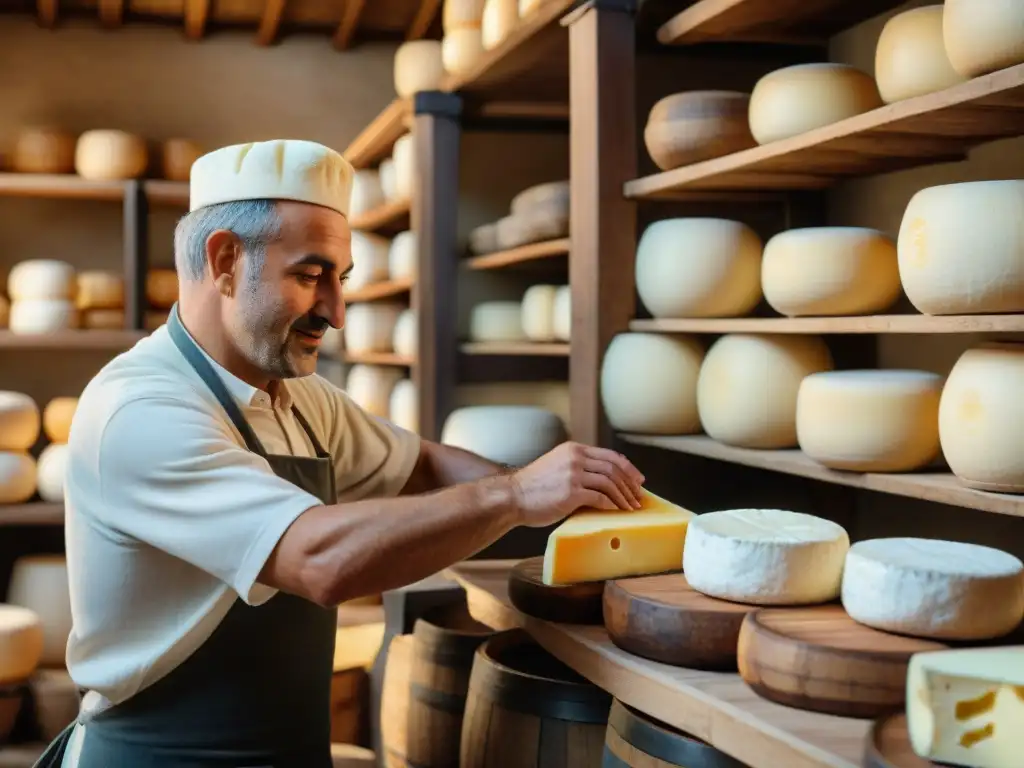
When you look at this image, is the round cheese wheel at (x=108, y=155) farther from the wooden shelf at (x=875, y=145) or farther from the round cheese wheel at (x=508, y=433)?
the wooden shelf at (x=875, y=145)

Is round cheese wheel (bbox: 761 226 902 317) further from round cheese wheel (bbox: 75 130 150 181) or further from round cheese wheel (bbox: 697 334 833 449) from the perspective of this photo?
round cheese wheel (bbox: 75 130 150 181)

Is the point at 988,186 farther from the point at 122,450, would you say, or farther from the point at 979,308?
the point at 122,450

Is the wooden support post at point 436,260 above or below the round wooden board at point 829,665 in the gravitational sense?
above

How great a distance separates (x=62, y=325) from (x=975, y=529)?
4.05m

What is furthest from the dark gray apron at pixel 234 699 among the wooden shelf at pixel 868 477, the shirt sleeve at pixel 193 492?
the wooden shelf at pixel 868 477

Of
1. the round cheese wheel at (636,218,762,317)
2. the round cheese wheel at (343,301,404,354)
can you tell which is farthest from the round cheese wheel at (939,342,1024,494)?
the round cheese wheel at (343,301,404,354)

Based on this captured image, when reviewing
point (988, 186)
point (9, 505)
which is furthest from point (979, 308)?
point (9, 505)

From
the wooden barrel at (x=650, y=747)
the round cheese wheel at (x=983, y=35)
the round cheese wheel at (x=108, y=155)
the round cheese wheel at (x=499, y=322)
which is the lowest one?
the wooden barrel at (x=650, y=747)

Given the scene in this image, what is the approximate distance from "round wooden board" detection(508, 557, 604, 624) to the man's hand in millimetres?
142

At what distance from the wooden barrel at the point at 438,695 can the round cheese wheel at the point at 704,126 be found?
1114 millimetres

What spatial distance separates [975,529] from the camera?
242 centimetres

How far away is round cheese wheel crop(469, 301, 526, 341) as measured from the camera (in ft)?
13.2

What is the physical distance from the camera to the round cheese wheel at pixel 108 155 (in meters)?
5.30

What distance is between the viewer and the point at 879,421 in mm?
2037
